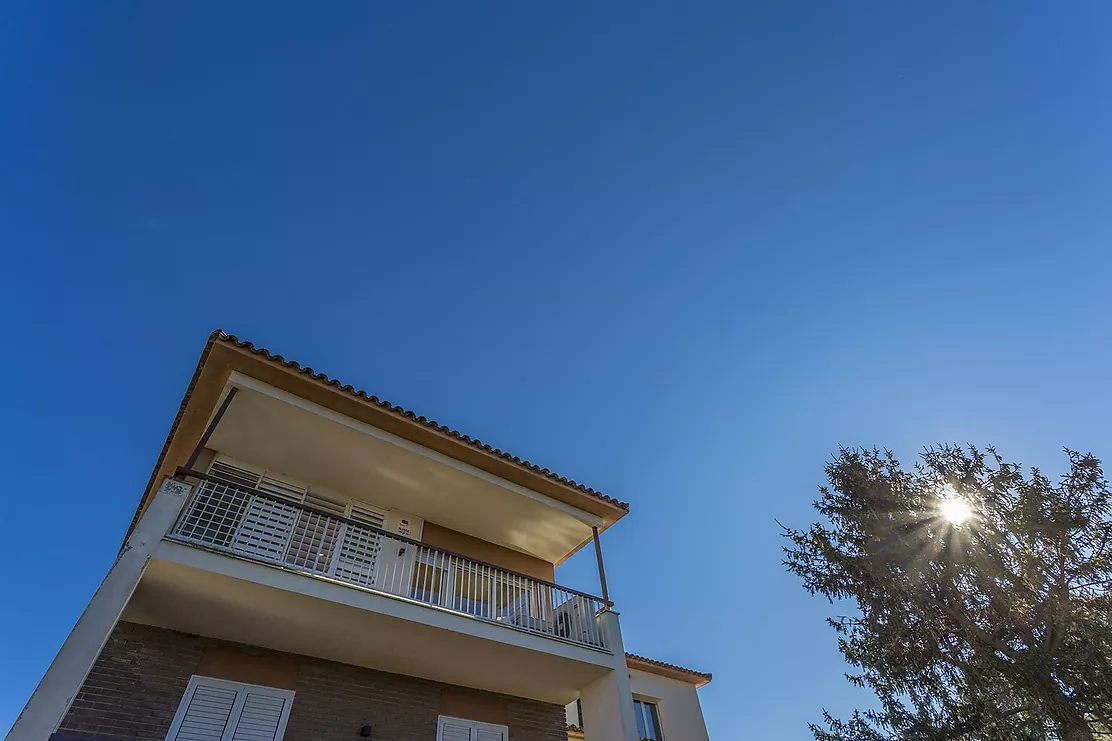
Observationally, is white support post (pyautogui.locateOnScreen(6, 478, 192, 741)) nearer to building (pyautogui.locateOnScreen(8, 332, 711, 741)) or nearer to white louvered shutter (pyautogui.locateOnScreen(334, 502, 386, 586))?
building (pyautogui.locateOnScreen(8, 332, 711, 741))

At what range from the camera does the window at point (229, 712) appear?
6.41 m

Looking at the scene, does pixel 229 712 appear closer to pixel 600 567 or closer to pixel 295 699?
pixel 295 699

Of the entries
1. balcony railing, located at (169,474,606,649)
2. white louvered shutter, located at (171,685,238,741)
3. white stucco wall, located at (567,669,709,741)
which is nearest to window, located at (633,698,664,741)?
white stucco wall, located at (567,669,709,741)

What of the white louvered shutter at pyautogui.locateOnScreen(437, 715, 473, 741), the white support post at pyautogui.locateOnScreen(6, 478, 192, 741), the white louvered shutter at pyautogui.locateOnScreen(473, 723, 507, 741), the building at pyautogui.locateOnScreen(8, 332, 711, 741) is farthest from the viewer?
the white louvered shutter at pyautogui.locateOnScreen(473, 723, 507, 741)

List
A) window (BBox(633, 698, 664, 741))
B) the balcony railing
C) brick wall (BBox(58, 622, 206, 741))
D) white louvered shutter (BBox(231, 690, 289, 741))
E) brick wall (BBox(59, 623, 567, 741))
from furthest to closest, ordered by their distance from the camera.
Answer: window (BBox(633, 698, 664, 741)) → the balcony railing → white louvered shutter (BBox(231, 690, 289, 741)) → brick wall (BBox(59, 623, 567, 741)) → brick wall (BBox(58, 622, 206, 741))

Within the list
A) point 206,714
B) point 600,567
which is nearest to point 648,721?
point 600,567

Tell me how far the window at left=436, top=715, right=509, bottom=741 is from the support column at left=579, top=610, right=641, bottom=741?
135 cm

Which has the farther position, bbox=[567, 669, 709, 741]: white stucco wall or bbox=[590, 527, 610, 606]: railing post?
bbox=[567, 669, 709, 741]: white stucco wall

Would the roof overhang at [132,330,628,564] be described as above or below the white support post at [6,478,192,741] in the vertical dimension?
above

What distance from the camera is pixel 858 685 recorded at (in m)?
12.0

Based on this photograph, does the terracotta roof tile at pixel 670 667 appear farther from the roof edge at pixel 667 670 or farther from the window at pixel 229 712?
the window at pixel 229 712

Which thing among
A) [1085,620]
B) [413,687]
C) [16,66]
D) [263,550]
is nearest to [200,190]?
[16,66]

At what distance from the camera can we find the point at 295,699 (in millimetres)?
7184

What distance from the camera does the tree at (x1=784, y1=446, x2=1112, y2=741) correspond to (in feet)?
30.1
